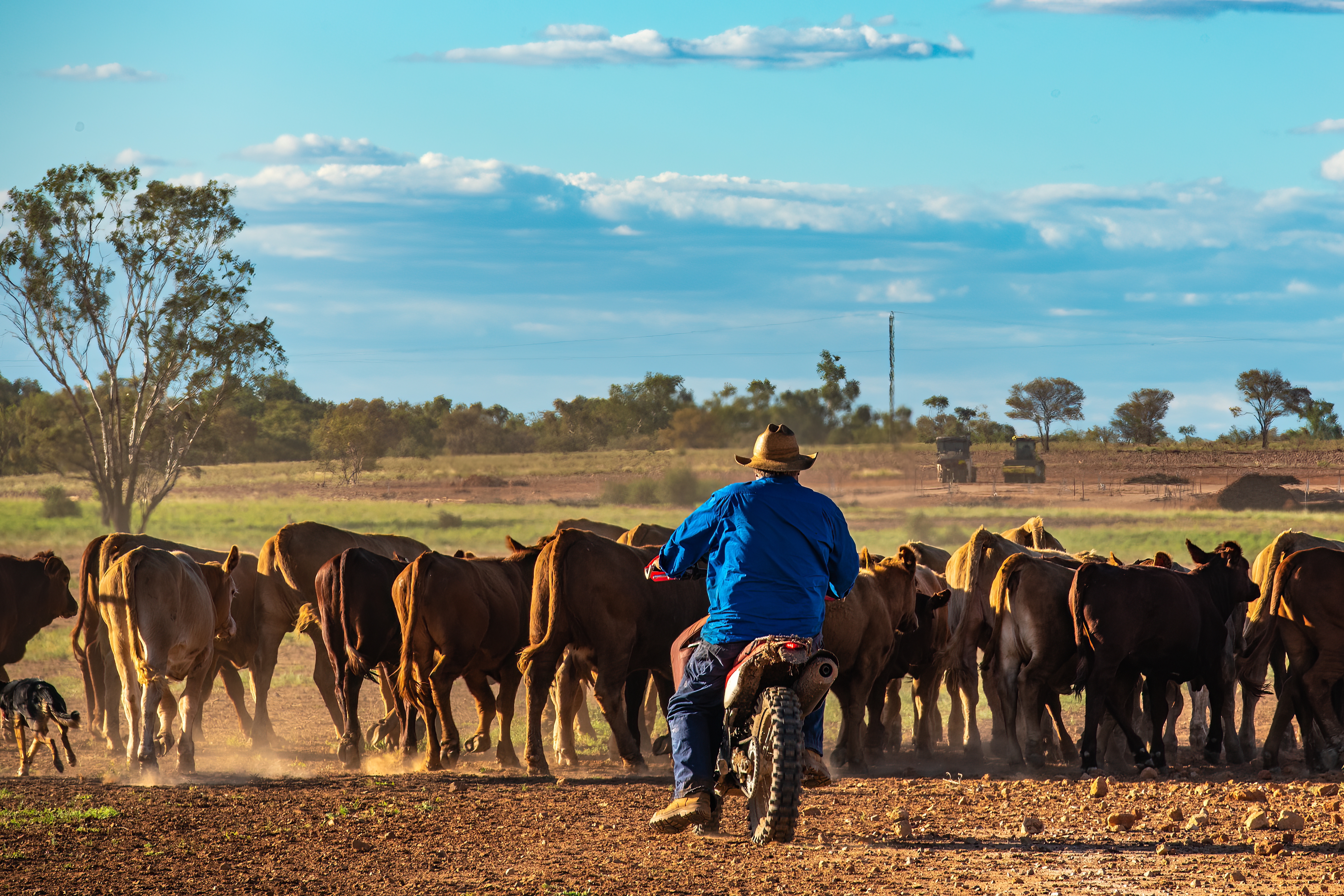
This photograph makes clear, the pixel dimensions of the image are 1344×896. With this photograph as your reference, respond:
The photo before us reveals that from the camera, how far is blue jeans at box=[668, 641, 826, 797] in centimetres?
650

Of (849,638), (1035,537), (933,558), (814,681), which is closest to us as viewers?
(814,681)

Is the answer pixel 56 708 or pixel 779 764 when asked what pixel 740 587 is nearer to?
pixel 779 764

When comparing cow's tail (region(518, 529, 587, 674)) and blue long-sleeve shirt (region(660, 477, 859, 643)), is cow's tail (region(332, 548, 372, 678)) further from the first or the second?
blue long-sleeve shirt (region(660, 477, 859, 643))

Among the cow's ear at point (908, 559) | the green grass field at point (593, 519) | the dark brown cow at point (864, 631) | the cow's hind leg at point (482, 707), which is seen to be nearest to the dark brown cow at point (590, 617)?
the cow's hind leg at point (482, 707)

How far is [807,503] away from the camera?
663 cm

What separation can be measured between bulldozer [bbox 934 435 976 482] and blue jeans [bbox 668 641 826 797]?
43.4m

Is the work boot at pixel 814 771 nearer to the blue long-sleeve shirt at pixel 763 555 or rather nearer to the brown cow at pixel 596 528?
the blue long-sleeve shirt at pixel 763 555

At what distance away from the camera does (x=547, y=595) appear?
448 inches

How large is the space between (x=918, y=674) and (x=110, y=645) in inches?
313

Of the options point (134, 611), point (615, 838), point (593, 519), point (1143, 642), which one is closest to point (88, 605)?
point (134, 611)

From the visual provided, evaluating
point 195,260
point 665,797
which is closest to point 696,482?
point 195,260

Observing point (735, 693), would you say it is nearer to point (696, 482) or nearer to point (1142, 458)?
point (696, 482)

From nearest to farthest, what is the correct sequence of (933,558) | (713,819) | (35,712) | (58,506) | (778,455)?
(713,819) → (778,455) → (35,712) → (933,558) → (58,506)

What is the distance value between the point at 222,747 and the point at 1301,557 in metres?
10.3
